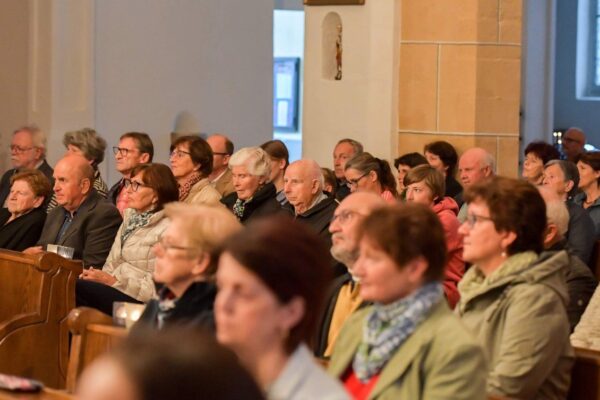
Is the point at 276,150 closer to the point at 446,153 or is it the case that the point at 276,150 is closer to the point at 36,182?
the point at 446,153

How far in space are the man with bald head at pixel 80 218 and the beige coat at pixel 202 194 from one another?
0.51m

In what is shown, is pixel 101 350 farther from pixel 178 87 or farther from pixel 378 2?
pixel 178 87

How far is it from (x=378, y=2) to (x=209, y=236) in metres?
6.45

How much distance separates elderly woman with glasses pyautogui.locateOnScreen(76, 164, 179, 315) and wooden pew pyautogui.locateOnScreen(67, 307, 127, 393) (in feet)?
6.28

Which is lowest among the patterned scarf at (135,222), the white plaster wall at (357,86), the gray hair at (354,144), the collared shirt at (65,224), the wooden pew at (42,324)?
the wooden pew at (42,324)

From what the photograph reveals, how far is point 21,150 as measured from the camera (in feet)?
36.1

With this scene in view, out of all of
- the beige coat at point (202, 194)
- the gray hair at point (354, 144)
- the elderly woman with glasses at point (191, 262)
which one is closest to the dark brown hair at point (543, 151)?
the gray hair at point (354, 144)

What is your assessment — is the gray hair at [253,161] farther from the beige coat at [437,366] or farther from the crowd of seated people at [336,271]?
the beige coat at [437,366]

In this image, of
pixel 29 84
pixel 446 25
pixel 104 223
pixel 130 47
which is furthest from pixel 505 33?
pixel 29 84

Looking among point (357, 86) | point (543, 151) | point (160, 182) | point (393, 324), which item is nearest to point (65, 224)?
point (160, 182)

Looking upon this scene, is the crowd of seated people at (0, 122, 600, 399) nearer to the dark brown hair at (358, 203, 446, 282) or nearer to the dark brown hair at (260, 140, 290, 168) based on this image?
the dark brown hair at (358, 203, 446, 282)

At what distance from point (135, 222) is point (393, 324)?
3.79 m

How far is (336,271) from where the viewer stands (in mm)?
Result: 6070

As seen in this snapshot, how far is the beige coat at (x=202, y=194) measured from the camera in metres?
7.91
